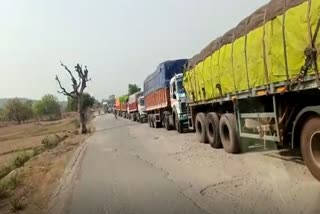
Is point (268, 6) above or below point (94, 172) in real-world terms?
above

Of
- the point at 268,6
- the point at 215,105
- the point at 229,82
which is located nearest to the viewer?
the point at 268,6

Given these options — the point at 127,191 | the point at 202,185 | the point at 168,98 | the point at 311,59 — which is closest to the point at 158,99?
the point at 168,98

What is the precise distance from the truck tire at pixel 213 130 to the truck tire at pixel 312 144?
21.3ft

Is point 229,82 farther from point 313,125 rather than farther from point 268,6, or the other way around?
point 313,125

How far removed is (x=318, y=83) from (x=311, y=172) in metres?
1.70

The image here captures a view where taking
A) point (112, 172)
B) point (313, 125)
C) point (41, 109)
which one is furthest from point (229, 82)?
point (41, 109)

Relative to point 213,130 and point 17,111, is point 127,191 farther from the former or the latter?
point 17,111

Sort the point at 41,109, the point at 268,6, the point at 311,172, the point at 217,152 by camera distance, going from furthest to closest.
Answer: the point at 41,109 → the point at 217,152 → the point at 268,6 → the point at 311,172

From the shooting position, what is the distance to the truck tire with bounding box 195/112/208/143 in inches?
671

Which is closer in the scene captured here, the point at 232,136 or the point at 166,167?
the point at 166,167

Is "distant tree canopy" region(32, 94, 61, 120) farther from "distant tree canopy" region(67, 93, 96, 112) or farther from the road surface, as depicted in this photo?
the road surface

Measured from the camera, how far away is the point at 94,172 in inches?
511

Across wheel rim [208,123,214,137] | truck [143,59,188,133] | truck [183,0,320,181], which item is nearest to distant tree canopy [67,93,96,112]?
truck [143,59,188,133]

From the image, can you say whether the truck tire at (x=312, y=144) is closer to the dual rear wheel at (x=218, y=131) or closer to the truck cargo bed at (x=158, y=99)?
the dual rear wheel at (x=218, y=131)
